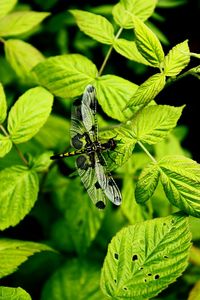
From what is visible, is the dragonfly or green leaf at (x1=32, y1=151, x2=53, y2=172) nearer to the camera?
the dragonfly

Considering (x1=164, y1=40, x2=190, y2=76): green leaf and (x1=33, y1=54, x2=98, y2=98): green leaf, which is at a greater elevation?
(x1=164, y1=40, x2=190, y2=76): green leaf

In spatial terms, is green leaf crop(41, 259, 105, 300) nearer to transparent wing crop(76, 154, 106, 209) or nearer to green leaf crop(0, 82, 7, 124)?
transparent wing crop(76, 154, 106, 209)

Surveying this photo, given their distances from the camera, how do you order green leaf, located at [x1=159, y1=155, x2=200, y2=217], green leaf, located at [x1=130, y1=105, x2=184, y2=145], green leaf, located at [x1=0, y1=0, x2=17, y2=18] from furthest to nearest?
green leaf, located at [x1=0, y1=0, x2=17, y2=18], green leaf, located at [x1=130, y1=105, x2=184, y2=145], green leaf, located at [x1=159, y1=155, x2=200, y2=217]

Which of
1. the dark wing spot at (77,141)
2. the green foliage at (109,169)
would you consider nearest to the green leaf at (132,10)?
the green foliage at (109,169)

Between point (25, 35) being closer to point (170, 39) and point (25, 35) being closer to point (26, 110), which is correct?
point (170, 39)

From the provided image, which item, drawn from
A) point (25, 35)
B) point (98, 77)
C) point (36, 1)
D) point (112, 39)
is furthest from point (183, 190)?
point (36, 1)

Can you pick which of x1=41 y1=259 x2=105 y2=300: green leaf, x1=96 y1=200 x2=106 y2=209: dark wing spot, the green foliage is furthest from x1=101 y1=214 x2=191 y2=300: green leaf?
x1=41 y1=259 x2=105 y2=300: green leaf

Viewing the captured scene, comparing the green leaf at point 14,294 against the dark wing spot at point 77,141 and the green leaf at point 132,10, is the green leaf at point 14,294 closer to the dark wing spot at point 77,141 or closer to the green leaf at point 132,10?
the dark wing spot at point 77,141
